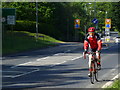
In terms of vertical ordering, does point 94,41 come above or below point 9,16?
below

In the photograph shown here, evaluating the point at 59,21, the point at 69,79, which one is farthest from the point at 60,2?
the point at 69,79

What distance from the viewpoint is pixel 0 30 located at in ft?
124

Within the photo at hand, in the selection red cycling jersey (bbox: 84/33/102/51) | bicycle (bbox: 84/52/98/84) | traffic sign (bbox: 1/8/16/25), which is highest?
traffic sign (bbox: 1/8/16/25)

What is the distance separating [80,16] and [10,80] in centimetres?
6184

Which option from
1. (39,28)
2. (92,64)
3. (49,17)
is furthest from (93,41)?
(49,17)

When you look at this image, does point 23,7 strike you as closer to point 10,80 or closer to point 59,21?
point 59,21

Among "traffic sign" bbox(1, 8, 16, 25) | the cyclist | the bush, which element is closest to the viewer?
the cyclist

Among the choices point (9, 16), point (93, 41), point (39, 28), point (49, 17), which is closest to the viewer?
point (93, 41)

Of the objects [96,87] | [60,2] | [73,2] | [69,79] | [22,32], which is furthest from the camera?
[73,2]

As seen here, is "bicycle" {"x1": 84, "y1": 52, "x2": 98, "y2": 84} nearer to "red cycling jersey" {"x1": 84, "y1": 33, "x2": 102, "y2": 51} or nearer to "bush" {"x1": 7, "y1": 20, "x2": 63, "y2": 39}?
"red cycling jersey" {"x1": 84, "y1": 33, "x2": 102, "y2": 51}

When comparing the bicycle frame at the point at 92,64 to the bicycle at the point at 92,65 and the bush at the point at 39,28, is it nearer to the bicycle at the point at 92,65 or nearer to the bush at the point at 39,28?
the bicycle at the point at 92,65

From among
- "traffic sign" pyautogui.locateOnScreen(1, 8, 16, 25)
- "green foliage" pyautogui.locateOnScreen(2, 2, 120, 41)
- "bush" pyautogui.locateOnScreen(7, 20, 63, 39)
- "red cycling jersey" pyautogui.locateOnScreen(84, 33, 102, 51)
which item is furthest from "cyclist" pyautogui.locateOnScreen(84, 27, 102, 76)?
"bush" pyautogui.locateOnScreen(7, 20, 63, 39)

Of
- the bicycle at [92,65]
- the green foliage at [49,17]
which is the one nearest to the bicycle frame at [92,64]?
the bicycle at [92,65]

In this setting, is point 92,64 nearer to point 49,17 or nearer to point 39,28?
point 39,28
